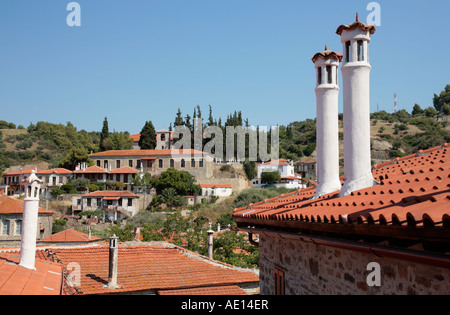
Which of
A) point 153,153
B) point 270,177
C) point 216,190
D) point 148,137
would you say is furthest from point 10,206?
point 148,137

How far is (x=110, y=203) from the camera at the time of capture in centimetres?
5153

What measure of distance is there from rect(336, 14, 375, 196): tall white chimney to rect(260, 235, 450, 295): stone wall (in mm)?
1079

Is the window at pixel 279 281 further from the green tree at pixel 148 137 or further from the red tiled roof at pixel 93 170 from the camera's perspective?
the green tree at pixel 148 137

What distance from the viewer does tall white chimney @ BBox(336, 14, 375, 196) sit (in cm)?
562

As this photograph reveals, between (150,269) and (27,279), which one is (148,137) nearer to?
(150,269)

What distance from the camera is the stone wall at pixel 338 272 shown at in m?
3.17

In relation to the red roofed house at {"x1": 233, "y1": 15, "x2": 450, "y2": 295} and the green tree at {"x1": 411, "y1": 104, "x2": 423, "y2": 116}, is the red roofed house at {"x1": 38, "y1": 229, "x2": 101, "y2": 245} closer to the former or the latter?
the red roofed house at {"x1": 233, "y1": 15, "x2": 450, "y2": 295}

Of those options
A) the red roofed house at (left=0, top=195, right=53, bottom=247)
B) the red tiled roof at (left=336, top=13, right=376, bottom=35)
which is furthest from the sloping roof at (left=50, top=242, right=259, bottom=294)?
the red roofed house at (left=0, top=195, right=53, bottom=247)

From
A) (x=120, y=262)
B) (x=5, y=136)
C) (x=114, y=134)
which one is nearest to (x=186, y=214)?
(x=114, y=134)

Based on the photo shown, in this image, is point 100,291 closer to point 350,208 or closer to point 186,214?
point 350,208

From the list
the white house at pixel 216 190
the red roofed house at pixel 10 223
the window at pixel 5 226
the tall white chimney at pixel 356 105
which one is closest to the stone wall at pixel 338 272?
the tall white chimney at pixel 356 105

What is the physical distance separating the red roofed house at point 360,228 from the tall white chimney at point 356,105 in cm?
1

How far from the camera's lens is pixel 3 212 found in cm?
3089

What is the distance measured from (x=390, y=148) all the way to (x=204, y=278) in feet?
232
